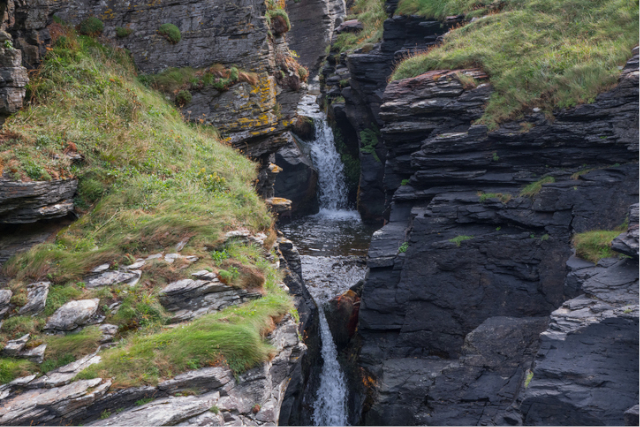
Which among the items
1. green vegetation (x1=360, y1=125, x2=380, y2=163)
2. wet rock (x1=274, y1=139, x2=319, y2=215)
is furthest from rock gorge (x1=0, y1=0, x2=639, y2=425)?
wet rock (x1=274, y1=139, x2=319, y2=215)

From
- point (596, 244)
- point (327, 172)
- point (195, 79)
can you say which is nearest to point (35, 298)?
point (195, 79)

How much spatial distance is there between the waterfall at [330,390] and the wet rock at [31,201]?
354 inches

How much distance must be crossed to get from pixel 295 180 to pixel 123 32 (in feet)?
41.6

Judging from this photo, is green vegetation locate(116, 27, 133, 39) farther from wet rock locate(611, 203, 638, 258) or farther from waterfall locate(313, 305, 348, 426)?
wet rock locate(611, 203, 638, 258)

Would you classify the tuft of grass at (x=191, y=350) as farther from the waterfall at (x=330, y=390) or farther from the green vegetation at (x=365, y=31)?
the green vegetation at (x=365, y=31)

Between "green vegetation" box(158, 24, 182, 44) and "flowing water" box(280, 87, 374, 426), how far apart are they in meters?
9.49

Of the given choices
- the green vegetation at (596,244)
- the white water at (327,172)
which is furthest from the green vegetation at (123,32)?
the green vegetation at (596,244)

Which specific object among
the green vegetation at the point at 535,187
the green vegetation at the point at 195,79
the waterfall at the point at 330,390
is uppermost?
the green vegetation at the point at 195,79

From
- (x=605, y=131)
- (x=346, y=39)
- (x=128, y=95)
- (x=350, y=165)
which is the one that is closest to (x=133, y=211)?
(x=128, y=95)

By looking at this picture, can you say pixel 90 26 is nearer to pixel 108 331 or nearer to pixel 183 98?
pixel 183 98

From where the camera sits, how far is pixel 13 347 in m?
6.27

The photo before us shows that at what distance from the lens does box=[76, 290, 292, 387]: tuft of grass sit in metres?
6.25

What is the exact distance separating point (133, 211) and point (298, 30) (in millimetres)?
31956

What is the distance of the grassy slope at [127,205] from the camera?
6812 millimetres
